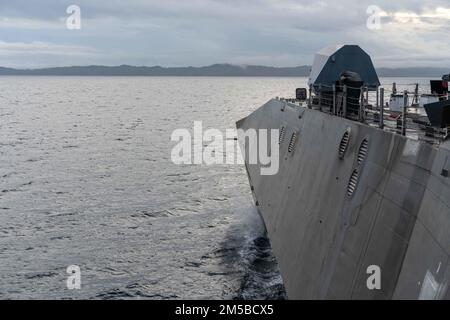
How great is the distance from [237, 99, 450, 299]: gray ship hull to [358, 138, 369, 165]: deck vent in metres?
0.04

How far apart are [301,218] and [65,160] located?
3758 cm

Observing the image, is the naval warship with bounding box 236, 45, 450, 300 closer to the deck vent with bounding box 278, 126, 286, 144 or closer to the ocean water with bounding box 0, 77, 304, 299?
the deck vent with bounding box 278, 126, 286, 144

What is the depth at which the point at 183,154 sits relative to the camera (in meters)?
57.7

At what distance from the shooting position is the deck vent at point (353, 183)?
44.9ft

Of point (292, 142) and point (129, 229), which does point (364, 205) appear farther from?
point (129, 229)

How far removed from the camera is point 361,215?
496 inches

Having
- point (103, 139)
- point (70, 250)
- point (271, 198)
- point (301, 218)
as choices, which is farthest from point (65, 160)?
point (301, 218)

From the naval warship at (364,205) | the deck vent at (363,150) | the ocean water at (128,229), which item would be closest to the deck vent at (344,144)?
the naval warship at (364,205)

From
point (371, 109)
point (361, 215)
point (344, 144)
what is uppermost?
point (371, 109)
